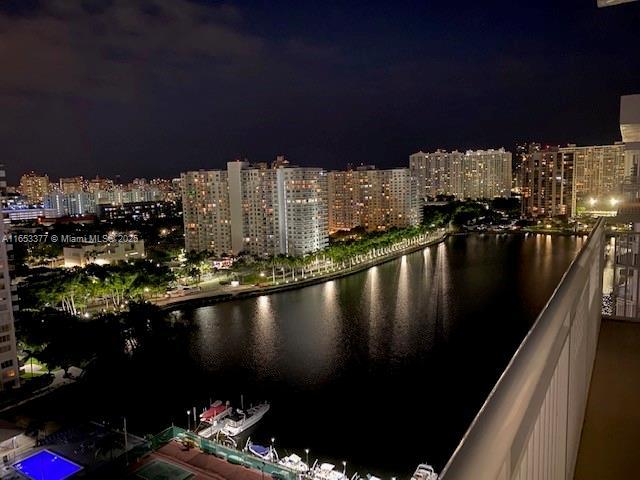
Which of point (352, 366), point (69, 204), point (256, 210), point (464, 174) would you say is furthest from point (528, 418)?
point (69, 204)

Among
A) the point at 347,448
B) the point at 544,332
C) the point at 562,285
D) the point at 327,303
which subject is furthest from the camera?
the point at 327,303

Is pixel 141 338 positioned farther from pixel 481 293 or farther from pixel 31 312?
pixel 481 293

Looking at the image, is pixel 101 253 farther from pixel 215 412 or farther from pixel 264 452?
pixel 264 452

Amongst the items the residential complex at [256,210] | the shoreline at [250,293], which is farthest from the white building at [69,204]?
the shoreline at [250,293]

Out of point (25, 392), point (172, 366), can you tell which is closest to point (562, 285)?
point (25, 392)

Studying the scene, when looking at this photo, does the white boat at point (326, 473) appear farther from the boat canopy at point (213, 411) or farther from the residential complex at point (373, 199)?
the residential complex at point (373, 199)

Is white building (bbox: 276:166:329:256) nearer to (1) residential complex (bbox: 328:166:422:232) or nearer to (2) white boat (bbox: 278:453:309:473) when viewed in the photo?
(1) residential complex (bbox: 328:166:422:232)
